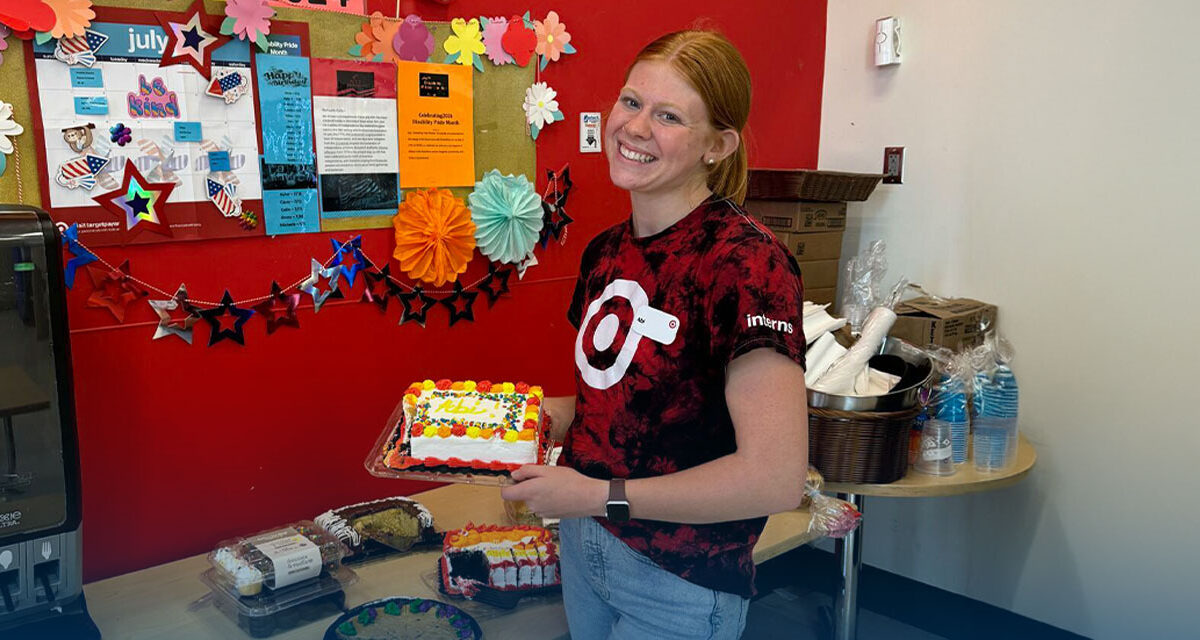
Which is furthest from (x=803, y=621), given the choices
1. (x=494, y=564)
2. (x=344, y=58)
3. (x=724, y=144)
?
(x=344, y=58)

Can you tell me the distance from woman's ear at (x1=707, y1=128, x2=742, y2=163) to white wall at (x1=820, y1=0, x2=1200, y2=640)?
5.50 feet

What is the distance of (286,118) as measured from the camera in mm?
2020

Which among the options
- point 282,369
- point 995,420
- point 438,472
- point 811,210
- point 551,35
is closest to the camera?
point 438,472

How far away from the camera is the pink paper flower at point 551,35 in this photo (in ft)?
8.02

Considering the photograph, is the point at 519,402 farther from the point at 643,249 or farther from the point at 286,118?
the point at 286,118

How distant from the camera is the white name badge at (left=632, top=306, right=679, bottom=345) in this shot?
1.28 metres

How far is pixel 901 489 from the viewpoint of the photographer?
208 centimetres

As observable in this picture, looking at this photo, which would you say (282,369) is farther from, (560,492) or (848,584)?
(848,584)

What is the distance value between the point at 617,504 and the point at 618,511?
11 mm

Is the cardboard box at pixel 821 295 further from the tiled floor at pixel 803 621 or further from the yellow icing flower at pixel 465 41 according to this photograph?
the yellow icing flower at pixel 465 41

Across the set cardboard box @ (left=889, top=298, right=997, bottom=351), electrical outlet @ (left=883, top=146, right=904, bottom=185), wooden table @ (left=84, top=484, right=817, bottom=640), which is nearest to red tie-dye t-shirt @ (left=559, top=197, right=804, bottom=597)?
wooden table @ (left=84, top=484, right=817, bottom=640)

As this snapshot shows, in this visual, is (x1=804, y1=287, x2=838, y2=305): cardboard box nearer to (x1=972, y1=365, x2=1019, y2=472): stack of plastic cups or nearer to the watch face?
(x1=972, y1=365, x2=1019, y2=472): stack of plastic cups

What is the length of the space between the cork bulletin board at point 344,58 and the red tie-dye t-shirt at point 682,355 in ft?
3.54

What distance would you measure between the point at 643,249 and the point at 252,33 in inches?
43.4
